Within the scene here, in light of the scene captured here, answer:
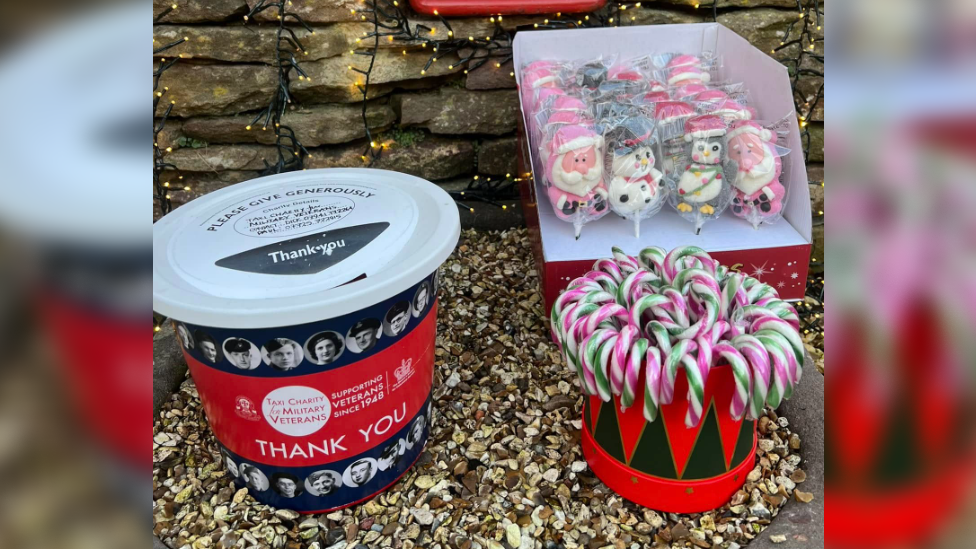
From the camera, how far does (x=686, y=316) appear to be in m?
1.43

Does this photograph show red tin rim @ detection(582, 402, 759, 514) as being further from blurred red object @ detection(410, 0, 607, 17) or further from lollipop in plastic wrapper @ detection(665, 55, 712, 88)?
blurred red object @ detection(410, 0, 607, 17)

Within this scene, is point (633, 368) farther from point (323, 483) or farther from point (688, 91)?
point (688, 91)

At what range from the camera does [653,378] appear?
1.31 metres

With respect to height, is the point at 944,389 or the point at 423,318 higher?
the point at 944,389

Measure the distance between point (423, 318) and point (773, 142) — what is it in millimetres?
1122

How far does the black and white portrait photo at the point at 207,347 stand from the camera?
4.42 feet

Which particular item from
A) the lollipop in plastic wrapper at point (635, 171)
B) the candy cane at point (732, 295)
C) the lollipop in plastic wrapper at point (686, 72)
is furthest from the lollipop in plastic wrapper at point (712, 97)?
the candy cane at point (732, 295)

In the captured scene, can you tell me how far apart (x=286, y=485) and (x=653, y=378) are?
844 millimetres

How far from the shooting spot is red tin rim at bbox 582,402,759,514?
1.50 m

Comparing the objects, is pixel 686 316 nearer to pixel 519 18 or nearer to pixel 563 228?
pixel 563 228

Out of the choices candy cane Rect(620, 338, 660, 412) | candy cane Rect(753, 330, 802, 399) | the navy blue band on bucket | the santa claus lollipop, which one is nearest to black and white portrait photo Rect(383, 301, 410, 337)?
the navy blue band on bucket

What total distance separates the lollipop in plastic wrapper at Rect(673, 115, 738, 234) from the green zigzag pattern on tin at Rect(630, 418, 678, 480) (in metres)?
0.70

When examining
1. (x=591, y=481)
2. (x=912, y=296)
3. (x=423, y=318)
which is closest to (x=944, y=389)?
(x=912, y=296)

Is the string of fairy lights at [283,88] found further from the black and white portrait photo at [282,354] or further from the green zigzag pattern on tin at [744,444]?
the green zigzag pattern on tin at [744,444]
